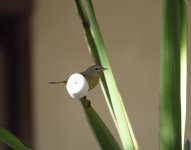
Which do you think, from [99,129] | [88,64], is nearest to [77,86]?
[99,129]

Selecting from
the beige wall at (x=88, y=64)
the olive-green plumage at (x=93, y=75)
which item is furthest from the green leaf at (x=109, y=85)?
the beige wall at (x=88, y=64)

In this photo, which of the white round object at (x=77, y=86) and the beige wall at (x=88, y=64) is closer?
the white round object at (x=77, y=86)

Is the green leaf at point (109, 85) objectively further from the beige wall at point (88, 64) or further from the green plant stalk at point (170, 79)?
the beige wall at point (88, 64)

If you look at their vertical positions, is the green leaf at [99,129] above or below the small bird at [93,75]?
below

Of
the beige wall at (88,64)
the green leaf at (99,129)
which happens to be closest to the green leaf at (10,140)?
the green leaf at (99,129)

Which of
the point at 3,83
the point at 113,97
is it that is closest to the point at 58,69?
the point at 3,83

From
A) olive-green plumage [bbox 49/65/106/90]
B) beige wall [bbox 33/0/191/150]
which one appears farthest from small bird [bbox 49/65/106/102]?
beige wall [bbox 33/0/191/150]

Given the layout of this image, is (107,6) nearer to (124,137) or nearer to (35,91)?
(35,91)
